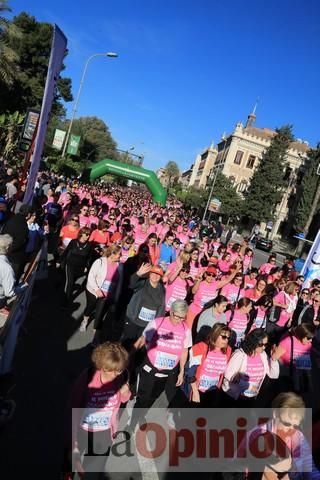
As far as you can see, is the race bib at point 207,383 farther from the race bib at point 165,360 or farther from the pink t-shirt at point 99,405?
the pink t-shirt at point 99,405

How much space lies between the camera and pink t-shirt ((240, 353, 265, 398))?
4.53 meters

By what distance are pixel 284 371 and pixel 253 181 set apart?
56.6 m

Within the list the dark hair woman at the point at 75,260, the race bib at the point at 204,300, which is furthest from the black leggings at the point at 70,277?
the race bib at the point at 204,300

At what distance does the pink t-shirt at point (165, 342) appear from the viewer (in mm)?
4441

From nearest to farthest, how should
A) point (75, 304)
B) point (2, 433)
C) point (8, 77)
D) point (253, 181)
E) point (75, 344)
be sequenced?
point (2, 433), point (75, 344), point (75, 304), point (8, 77), point (253, 181)

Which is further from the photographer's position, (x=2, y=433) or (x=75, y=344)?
(x=75, y=344)

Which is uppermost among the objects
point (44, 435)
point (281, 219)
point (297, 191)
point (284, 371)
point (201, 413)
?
point (297, 191)

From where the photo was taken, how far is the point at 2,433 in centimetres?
406

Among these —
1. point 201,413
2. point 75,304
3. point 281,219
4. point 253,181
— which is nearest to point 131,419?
point 201,413

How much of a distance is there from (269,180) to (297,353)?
185 feet

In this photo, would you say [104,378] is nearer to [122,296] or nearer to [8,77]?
[122,296]

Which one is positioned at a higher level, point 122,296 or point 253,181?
point 253,181

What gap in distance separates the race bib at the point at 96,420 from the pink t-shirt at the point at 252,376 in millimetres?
1733

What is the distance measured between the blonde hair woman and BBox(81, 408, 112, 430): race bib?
3.37 metres
